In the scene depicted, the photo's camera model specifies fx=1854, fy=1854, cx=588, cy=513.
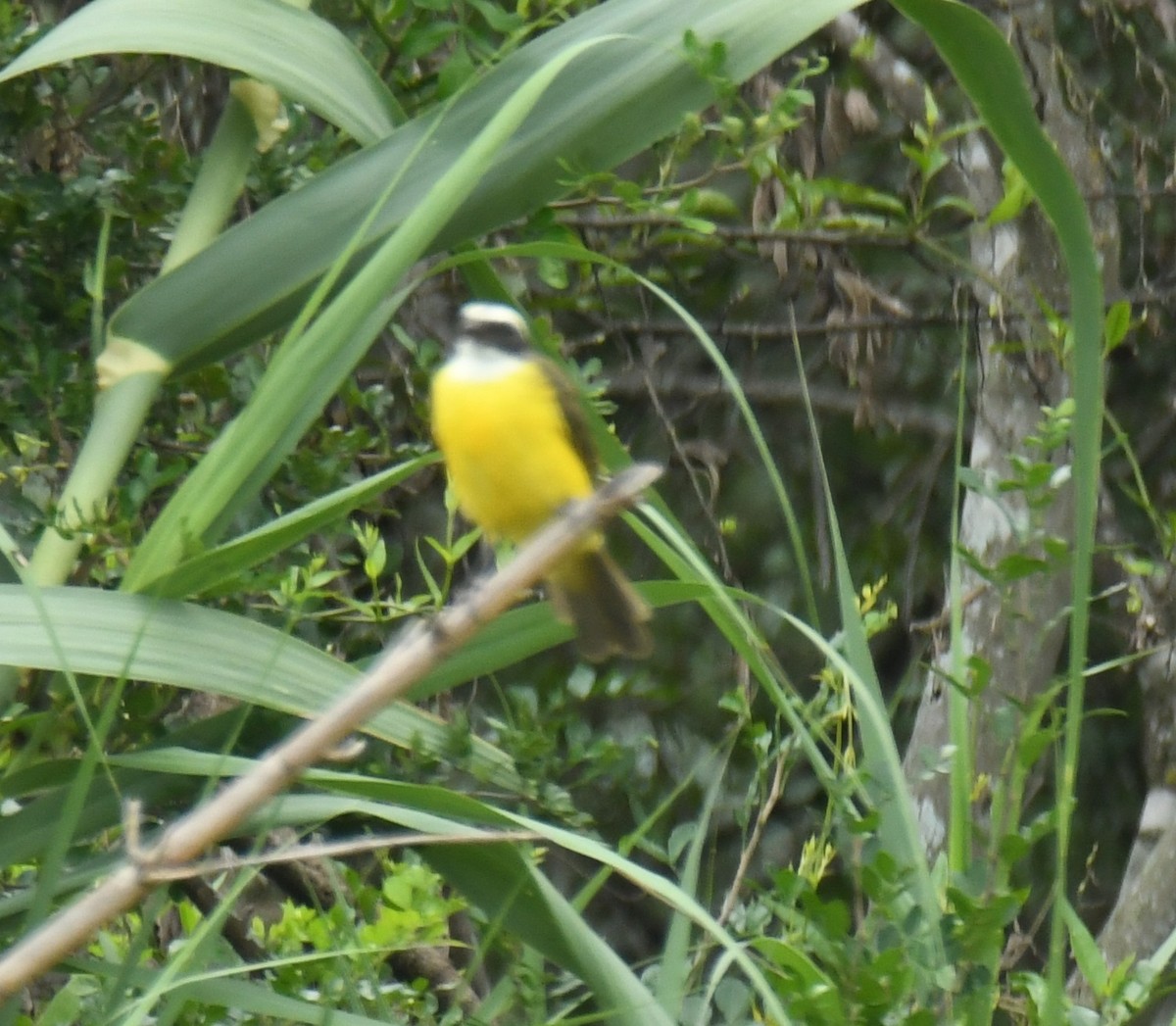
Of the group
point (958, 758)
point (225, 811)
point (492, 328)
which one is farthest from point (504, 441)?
point (225, 811)

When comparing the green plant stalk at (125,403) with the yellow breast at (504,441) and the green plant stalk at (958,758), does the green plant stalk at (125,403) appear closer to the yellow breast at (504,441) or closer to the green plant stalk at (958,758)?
the yellow breast at (504,441)

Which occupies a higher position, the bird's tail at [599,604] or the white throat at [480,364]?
the white throat at [480,364]

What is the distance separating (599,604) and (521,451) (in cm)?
20

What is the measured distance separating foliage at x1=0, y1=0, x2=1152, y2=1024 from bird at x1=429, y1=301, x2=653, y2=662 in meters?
0.07

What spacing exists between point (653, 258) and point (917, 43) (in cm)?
80

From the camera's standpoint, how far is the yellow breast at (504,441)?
6.77 feet

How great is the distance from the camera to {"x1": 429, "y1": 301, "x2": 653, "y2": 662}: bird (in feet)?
6.65

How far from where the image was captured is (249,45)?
5.27 ft

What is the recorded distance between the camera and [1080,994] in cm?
279

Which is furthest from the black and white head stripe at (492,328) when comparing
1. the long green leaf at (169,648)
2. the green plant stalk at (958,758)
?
the green plant stalk at (958,758)

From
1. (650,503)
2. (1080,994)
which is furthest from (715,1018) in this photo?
(650,503)

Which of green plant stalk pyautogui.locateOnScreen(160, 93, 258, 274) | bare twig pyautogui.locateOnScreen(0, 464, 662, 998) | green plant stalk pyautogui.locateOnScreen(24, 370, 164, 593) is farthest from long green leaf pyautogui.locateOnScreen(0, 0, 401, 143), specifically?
bare twig pyautogui.locateOnScreen(0, 464, 662, 998)

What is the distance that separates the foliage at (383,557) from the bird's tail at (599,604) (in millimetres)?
95

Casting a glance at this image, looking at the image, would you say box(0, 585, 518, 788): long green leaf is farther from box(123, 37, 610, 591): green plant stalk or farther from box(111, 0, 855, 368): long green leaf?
box(111, 0, 855, 368): long green leaf
